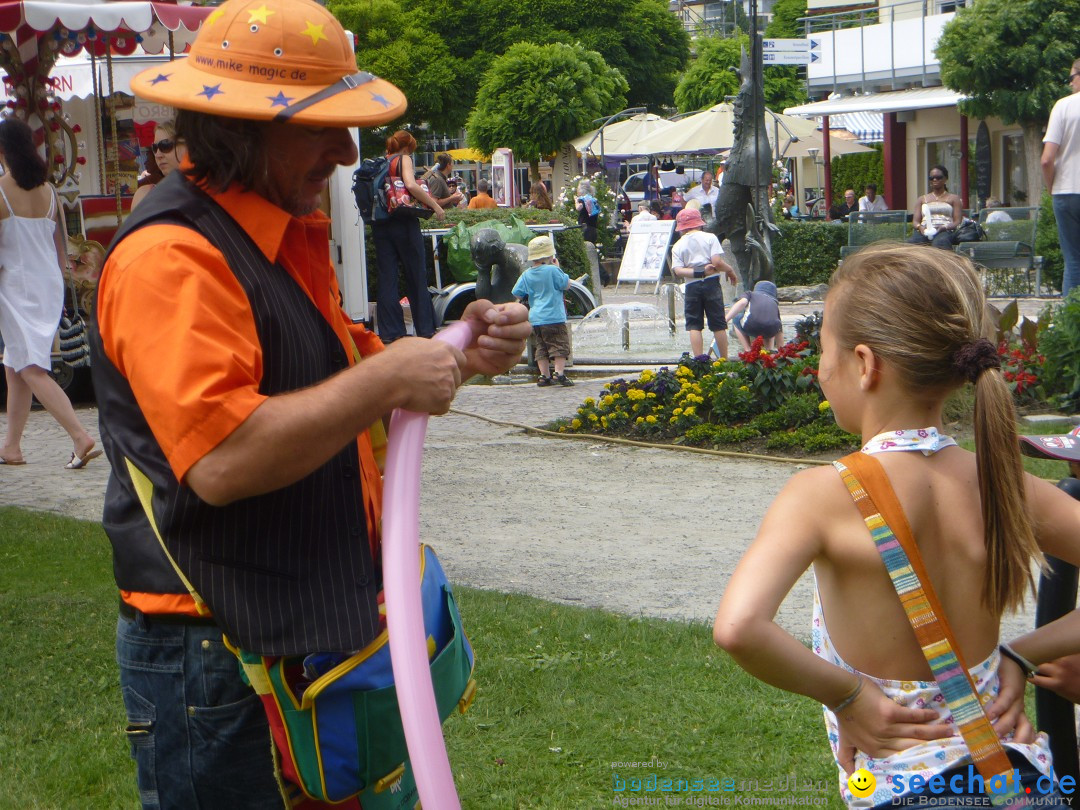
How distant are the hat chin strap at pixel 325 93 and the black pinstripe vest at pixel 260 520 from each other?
0.19m

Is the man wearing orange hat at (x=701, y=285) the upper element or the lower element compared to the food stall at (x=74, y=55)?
lower

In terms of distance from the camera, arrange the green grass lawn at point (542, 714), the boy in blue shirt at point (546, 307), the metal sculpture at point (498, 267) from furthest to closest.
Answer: the metal sculpture at point (498, 267)
the boy in blue shirt at point (546, 307)
the green grass lawn at point (542, 714)

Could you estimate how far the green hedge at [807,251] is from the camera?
863 inches

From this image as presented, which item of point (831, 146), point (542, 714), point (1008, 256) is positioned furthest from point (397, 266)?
point (831, 146)

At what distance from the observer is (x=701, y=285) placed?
12.3 m

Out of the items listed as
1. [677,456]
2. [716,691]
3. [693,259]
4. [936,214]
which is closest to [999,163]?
[936,214]

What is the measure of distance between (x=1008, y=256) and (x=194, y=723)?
714 inches

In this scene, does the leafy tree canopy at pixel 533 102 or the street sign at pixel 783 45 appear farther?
the leafy tree canopy at pixel 533 102

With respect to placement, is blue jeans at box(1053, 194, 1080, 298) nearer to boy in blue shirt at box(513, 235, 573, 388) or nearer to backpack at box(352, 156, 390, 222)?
boy in blue shirt at box(513, 235, 573, 388)

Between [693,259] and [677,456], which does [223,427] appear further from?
[693,259]

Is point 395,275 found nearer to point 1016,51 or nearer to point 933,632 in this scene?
point 933,632

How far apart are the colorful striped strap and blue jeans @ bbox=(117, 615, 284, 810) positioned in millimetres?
1093

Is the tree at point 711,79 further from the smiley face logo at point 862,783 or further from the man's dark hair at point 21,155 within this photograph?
the smiley face logo at point 862,783

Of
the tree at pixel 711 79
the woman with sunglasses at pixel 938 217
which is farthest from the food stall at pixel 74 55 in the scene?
the tree at pixel 711 79
